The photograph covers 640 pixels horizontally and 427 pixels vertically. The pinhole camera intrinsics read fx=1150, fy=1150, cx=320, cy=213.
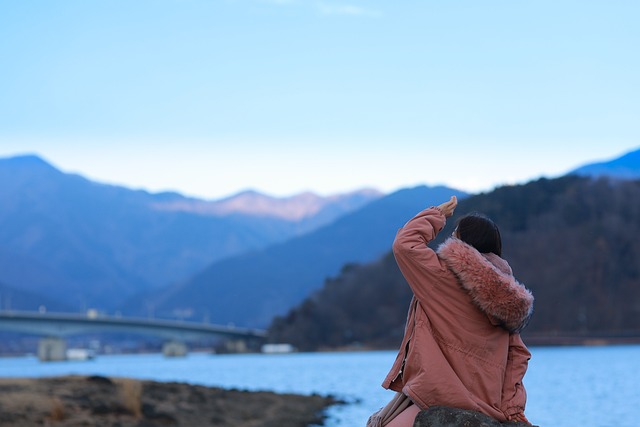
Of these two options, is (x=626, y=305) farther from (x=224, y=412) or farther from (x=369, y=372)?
(x=224, y=412)

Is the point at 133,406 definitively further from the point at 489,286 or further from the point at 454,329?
the point at 489,286

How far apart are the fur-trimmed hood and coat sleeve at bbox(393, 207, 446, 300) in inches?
2.8

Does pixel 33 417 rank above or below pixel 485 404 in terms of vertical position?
below

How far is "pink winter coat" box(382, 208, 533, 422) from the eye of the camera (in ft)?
15.1

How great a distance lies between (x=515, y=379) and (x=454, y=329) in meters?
0.37

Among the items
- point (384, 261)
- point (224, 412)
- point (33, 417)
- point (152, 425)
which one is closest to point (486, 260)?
point (33, 417)

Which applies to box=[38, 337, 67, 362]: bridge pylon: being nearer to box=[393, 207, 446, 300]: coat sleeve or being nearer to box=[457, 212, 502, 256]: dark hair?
box=[457, 212, 502, 256]: dark hair

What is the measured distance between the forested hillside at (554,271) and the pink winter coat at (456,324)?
103869 mm

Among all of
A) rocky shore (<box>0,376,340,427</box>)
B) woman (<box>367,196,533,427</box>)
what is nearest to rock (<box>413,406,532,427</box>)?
woman (<box>367,196,533,427</box>)

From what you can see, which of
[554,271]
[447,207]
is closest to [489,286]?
[447,207]

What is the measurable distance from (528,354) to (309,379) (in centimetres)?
5807

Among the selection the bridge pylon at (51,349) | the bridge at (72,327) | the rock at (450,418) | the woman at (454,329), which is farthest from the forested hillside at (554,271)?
the rock at (450,418)

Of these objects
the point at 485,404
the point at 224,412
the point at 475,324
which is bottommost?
the point at 224,412

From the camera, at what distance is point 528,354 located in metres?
4.84
